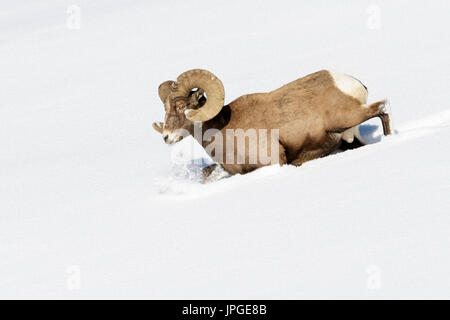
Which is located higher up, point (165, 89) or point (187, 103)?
point (165, 89)

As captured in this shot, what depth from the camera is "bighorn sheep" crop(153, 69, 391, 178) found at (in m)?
11.7

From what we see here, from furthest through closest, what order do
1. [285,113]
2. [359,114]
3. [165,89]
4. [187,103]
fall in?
[165,89], [187,103], [285,113], [359,114]

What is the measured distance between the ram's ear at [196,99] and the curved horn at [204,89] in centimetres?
23

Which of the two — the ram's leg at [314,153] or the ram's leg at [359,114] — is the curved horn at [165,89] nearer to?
the ram's leg at [314,153]

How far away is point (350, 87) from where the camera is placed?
38.4ft

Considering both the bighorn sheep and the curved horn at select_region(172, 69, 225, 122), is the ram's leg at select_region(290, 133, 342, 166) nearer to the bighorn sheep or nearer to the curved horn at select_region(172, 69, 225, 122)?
the bighorn sheep

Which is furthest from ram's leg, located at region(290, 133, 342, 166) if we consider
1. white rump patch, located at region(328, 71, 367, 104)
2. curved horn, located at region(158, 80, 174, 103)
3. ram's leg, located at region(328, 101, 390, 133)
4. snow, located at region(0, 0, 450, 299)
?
curved horn, located at region(158, 80, 174, 103)

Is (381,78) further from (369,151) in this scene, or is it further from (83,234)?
(83,234)

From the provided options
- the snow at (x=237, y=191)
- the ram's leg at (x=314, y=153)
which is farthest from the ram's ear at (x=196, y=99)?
the ram's leg at (x=314, y=153)

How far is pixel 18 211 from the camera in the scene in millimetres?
13969

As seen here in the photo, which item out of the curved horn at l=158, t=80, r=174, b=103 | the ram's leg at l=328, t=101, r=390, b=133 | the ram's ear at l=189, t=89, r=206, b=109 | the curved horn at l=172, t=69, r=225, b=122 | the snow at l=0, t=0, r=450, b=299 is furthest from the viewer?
the curved horn at l=158, t=80, r=174, b=103

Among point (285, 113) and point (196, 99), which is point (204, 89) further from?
point (285, 113)

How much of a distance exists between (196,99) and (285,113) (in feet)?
5.05

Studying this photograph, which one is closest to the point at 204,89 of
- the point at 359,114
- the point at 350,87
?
the point at 350,87
